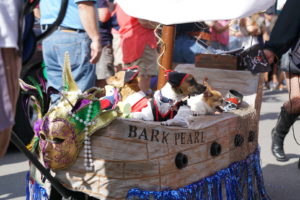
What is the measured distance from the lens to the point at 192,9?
10.4ft

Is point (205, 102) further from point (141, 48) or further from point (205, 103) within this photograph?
point (141, 48)

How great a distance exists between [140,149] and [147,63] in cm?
277

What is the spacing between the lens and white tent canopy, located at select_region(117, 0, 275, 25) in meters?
3.09

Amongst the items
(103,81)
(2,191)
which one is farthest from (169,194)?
(103,81)

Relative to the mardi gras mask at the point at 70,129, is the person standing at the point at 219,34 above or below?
below

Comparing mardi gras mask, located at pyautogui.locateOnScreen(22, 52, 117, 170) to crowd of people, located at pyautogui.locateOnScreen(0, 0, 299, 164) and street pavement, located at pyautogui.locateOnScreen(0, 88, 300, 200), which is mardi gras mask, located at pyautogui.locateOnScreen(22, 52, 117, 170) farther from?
street pavement, located at pyautogui.locateOnScreen(0, 88, 300, 200)

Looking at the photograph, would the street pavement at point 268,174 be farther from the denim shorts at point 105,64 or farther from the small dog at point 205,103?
the denim shorts at point 105,64

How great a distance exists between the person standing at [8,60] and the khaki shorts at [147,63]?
11.0ft

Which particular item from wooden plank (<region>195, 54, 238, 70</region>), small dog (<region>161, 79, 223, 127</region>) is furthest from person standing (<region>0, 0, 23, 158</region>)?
wooden plank (<region>195, 54, 238, 70</region>)

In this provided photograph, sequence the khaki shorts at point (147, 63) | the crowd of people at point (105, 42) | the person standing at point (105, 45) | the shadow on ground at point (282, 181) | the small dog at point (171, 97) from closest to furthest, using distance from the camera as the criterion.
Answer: the small dog at point (171, 97)
the crowd of people at point (105, 42)
the shadow on ground at point (282, 181)
the khaki shorts at point (147, 63)
the person standing at point (105, 45)

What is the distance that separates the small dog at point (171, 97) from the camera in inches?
111

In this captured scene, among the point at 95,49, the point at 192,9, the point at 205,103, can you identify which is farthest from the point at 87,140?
the point at 95,49

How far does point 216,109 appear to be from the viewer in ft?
10.9

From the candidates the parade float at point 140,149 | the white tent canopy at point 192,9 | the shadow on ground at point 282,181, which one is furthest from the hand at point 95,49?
the shadow on ground at point 282,181
